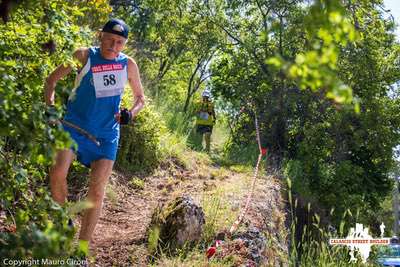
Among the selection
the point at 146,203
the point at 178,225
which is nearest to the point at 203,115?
the point at 146,203

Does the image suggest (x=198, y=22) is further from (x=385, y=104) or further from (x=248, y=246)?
(x=248, y=246)

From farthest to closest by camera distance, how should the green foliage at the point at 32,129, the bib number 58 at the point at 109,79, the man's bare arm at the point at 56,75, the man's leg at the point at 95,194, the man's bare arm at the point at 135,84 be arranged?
the man's bare arm at the point at 135,84 → the man's leg at the point at 95,194 → the bib number 58 at the point at 109,79 → the man's bare arm at the point at 56,75 → the green foliage at the point at 32,129

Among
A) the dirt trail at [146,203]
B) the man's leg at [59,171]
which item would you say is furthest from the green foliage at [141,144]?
the man's leg at [59,171]

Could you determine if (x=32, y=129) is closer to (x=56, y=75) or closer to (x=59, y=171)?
(x=56, y=75)

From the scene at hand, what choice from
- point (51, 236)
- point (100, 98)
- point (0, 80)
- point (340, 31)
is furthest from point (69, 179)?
point (340, 31)

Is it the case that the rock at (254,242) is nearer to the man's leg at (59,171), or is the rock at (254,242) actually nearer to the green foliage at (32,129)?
the man's leg at (59,171)

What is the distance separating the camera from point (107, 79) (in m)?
4.18

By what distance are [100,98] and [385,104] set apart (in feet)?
38.1

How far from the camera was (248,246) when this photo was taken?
220 inches

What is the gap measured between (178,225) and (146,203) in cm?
245

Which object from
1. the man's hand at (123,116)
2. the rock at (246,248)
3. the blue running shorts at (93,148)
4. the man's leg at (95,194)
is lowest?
the rock at (246,248)

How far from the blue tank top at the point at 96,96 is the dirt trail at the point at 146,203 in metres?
0.55

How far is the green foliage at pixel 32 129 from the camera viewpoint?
204cm

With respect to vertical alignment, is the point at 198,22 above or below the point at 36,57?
above
